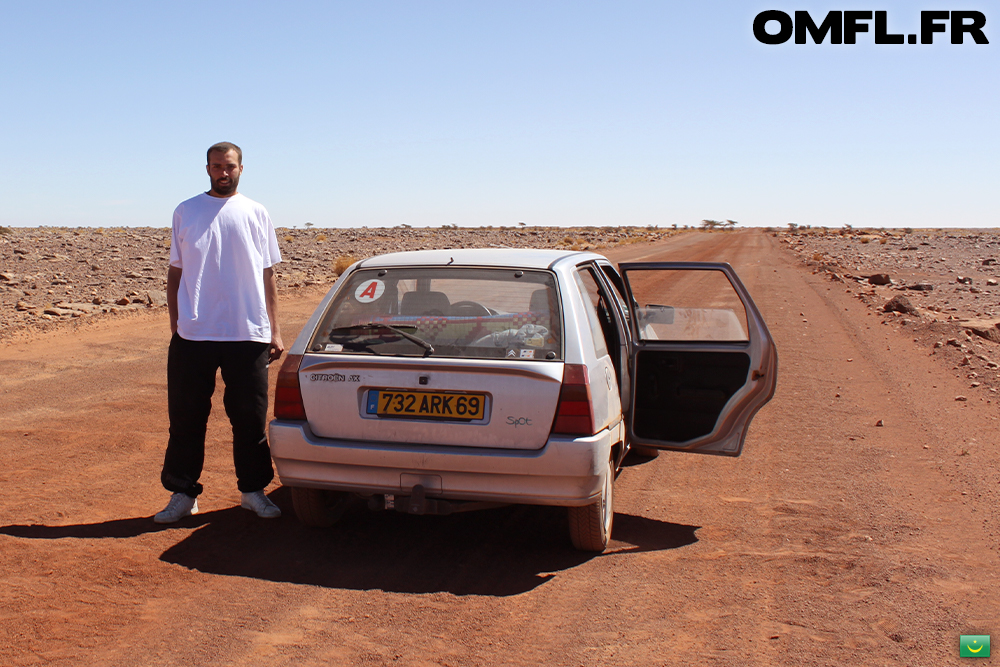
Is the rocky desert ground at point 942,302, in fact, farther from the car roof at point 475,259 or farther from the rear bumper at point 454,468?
the rear bumper at point 454,468

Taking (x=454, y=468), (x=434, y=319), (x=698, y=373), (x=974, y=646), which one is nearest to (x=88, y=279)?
(x=434, y=319)

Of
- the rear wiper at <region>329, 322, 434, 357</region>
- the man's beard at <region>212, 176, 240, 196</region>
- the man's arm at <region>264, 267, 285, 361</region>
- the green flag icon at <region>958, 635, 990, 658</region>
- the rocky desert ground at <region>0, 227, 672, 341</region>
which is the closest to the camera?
the green flag icon at <region>958, 635, 990, 658</region>

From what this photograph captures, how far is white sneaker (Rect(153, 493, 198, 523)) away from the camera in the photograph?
15.5 feet

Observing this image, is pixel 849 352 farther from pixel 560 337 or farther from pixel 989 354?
pixel 560 337

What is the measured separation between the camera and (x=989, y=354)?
37.3ft

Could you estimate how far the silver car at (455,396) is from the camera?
13.2 feet

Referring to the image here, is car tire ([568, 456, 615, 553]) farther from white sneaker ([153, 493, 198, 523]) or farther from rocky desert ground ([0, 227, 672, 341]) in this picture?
rocky desert ground ([0, 227, 672, 341])

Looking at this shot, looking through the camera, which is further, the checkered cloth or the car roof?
the car roof

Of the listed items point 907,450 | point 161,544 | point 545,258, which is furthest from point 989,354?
point 161,544

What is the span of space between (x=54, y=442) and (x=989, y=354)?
11040mm

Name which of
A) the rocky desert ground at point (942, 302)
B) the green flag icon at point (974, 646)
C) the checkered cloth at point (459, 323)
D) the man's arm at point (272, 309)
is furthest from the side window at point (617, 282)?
the rocky desert ground at point (942, 302)

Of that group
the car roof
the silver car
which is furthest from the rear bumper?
the car roof

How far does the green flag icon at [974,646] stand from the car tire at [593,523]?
161 cm

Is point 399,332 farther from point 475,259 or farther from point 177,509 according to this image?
point 177,509
